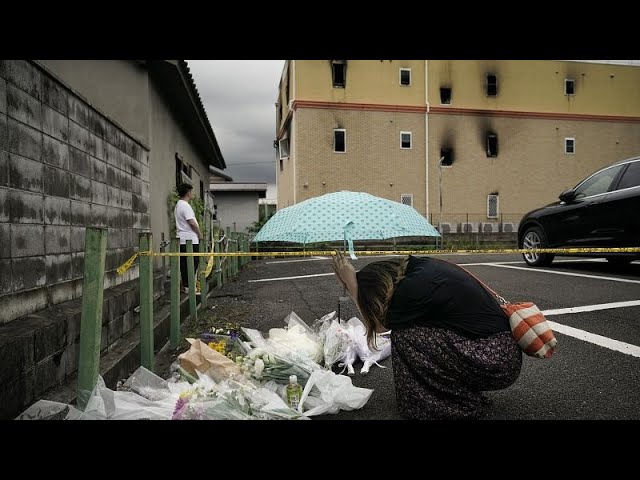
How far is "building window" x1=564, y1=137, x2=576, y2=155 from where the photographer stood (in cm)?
2483

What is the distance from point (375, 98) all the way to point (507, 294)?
18274 mm

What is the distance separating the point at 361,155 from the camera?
74.3 ft

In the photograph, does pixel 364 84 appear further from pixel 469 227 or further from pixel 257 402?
pixel 257 402

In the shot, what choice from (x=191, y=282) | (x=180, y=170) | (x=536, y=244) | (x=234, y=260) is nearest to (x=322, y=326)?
(x=191, y=282)

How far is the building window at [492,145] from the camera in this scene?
78.6ft

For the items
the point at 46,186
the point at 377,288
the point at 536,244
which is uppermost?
the point at 46,186

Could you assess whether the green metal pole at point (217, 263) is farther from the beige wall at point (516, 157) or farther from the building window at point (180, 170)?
the beige wall at point (516, 157)

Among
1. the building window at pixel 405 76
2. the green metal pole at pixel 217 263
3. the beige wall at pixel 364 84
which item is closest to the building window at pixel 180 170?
the green metal pole at pixel 217 263

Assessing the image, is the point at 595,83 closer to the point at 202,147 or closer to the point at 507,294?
the point at 202,147

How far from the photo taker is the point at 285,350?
11.3 feet

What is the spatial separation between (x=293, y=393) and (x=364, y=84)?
21.8m

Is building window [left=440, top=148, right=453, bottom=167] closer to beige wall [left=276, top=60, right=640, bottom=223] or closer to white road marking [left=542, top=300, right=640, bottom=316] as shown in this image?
beige wall [left=276, top=60, right=640, bottom=223]

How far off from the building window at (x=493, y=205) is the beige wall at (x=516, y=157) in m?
0.25
